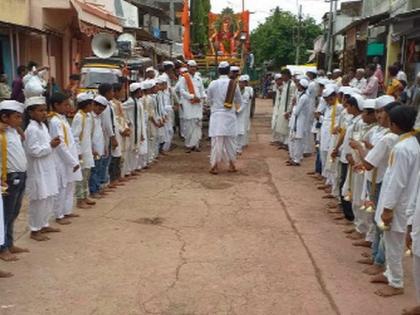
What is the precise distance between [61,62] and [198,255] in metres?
14.8

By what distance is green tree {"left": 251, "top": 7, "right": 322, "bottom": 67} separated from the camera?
47375mm

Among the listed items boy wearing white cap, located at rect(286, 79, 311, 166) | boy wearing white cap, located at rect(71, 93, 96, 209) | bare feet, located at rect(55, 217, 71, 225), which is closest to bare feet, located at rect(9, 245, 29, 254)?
bare feet, located at rect(55, 217, 71, 225)

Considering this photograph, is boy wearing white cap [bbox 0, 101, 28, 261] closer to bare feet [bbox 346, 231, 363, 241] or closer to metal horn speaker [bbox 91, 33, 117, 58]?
Answer: bare feet [bbox 346, 231, 363, 241]

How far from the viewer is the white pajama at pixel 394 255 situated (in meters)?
4.47

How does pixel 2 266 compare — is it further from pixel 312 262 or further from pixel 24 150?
pixel 312 262

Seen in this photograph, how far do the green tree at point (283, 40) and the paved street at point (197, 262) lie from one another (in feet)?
129

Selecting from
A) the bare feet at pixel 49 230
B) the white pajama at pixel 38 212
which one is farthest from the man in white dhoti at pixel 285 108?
the white pajama at pixel 38 212

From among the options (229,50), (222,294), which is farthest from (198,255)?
(229,50)

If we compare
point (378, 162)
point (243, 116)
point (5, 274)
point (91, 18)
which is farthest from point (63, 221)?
point (91, 18)

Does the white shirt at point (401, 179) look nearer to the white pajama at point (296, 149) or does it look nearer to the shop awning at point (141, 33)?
the white pajama at point (296, 149)

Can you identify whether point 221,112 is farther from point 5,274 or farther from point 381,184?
point 5,274

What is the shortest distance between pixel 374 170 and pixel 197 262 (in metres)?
1.82

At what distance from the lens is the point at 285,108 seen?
495 inches

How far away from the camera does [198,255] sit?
17.4 feet
